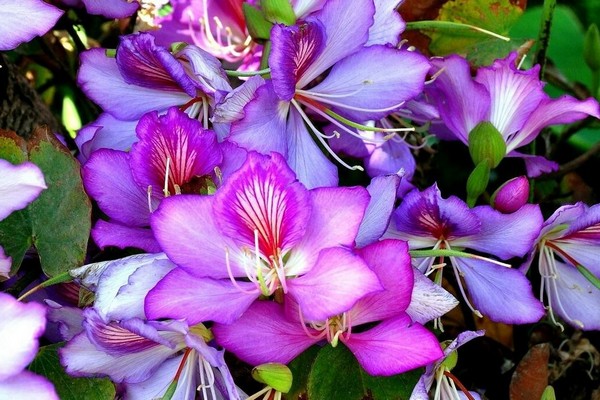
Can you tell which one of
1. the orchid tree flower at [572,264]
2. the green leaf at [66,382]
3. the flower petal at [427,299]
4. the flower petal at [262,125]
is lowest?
the orchid tree flower at [572,264]

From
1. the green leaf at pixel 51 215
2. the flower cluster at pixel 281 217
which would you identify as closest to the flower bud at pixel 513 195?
the flower cluster at pixel 281 217

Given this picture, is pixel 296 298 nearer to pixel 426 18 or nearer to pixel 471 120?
pixel 471 120

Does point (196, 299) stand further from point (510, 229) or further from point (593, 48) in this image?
point (593, 48)

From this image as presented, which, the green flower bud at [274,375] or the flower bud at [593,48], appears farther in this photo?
the flower bud at [593,48]

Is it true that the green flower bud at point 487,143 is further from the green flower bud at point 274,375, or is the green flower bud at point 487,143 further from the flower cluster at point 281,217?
the green flower bud at point 274,375

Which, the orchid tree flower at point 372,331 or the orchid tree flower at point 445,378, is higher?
the orchid tree flower at point 372,331

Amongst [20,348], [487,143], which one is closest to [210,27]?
[487,143]

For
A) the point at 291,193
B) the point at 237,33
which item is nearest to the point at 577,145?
the point at 237,33

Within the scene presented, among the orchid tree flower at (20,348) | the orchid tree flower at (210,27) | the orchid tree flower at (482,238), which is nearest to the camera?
the orchid tree flower at (20,348)

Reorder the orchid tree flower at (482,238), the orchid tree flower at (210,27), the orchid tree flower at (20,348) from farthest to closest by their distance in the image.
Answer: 1. the orchid tree flower at (210,27)
2. the orchid tree flower at (482,238)
3. the orchid tree flower at (20,348)
